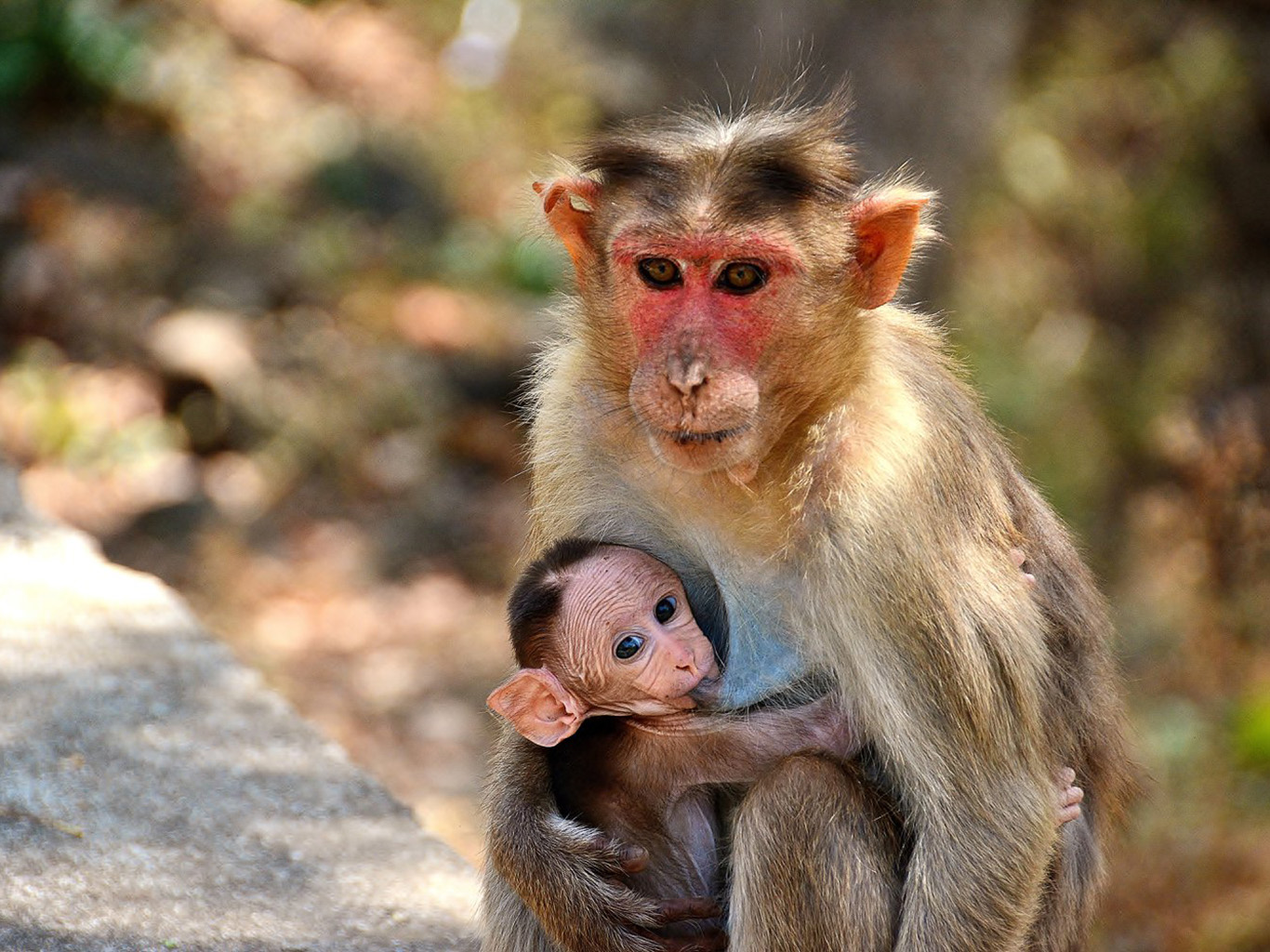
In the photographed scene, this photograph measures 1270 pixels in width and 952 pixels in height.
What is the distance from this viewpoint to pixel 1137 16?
1443 centimetres

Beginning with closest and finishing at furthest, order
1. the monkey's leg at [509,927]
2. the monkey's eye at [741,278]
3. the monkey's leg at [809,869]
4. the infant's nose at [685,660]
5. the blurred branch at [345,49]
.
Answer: the monkey's leg at [809,869], the monkey's eye at [741,278], the infant's nose at [685,660], the monkey's leg at [509,927], the blurred branch at [345,49]

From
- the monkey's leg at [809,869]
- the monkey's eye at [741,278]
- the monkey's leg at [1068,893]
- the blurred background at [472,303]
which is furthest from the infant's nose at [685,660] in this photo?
the blurred background at [472,303]

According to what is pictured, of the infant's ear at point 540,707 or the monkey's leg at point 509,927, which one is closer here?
the infant's ear at point 540,707

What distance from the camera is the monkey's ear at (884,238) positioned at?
150 inches

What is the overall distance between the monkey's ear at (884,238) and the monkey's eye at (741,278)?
0.32 metres

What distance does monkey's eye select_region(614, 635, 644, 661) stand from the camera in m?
3.81

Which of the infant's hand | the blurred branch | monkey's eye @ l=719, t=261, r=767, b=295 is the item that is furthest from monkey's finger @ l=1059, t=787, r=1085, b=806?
the blurred branch

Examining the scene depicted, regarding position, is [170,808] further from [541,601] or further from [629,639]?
[629,639]

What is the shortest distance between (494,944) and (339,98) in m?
11.5

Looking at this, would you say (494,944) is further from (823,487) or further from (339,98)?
(339,98)

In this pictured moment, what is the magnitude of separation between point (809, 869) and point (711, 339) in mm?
1232

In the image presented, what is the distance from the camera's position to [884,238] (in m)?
3.83

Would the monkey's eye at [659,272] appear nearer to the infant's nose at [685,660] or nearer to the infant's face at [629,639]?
the infant's face at [629,639]

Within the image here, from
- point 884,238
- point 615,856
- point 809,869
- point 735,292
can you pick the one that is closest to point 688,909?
point 615,856
